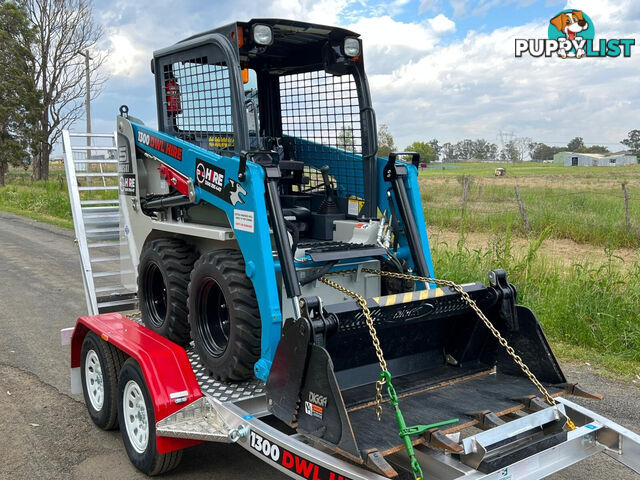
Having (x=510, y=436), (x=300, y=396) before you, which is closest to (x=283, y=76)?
(x=300, y=396)

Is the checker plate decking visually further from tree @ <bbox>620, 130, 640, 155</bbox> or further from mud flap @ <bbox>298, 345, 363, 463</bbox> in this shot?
tree @ <bbox>620, 130, 640, 155</bbox>

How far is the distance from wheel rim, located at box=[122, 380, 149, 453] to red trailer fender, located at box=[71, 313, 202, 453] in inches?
9.1

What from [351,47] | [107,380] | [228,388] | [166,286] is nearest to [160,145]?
[166,286]

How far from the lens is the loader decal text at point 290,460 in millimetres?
2929

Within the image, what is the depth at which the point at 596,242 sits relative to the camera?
42.5 ft

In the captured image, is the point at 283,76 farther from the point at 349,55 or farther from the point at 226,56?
the point at 226,56

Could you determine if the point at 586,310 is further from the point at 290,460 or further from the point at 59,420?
the point at 59,420

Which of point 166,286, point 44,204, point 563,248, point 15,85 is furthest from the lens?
point 15,85

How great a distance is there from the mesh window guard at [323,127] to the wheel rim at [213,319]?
1.50m

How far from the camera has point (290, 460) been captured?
10.2 feet

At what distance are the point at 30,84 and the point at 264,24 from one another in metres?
34.5

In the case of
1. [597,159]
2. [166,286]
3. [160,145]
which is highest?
[597,159]

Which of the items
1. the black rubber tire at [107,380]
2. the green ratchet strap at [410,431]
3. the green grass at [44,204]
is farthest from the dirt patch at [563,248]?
the green grass at [44,204]

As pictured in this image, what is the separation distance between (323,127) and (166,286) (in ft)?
6.26
